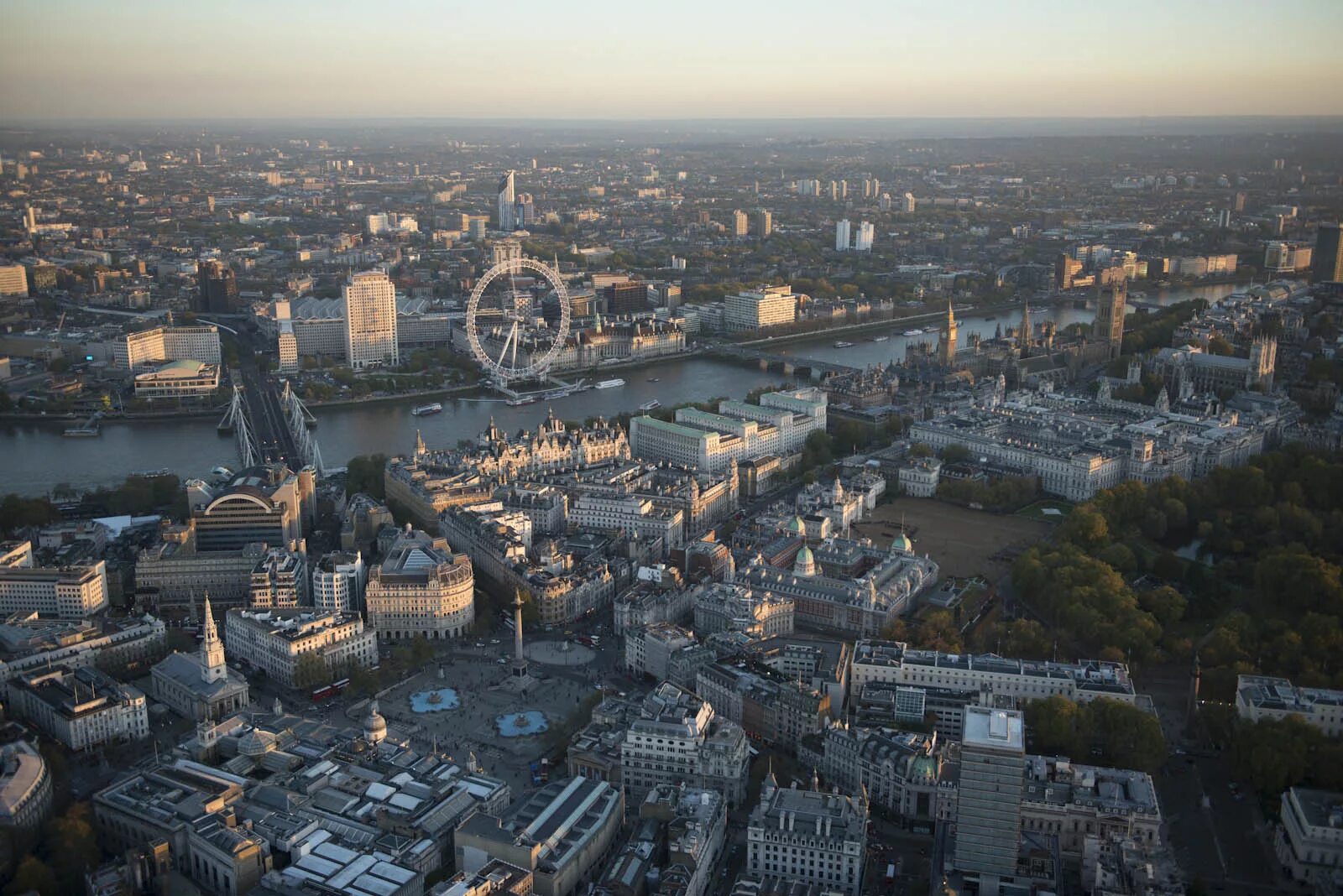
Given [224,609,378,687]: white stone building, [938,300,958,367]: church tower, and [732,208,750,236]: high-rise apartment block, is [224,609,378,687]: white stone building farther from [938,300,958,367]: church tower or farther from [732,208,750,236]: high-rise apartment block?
[732,208,750,236]: high-rise apartment block

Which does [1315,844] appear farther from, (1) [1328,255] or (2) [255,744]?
(1) [1328,255]

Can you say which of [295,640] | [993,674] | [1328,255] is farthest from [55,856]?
[1328,255]

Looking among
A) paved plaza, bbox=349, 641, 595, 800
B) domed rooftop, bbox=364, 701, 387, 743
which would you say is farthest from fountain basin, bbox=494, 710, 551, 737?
domed rooftop, bbox=364, 701, 387, 743

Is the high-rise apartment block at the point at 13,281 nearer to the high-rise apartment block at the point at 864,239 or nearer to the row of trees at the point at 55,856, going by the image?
the row of trees at the point at 55,856

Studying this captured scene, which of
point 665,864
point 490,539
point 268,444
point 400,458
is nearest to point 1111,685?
point 665,864

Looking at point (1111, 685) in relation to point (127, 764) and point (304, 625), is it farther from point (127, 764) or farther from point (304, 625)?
point (127, 764)

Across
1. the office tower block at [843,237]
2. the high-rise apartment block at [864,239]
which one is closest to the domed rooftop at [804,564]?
the high-rise apartment block at [864,239]
